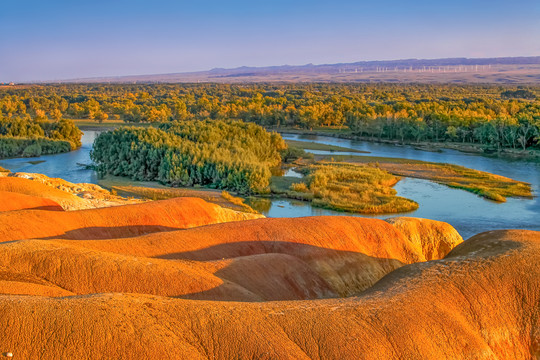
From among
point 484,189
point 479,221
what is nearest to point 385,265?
point 479,221

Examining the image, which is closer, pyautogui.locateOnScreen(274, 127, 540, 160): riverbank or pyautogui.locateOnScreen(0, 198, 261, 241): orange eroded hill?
pyautogui.locateOnScreen(0, 198, 261, 241): orange eroded hill

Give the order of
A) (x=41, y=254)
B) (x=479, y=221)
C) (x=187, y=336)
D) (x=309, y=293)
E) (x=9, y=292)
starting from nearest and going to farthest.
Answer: (x=187, y=336), (x=9, y=292), (x=41, y=254), (x=309, y=293), (x=479, y=221)

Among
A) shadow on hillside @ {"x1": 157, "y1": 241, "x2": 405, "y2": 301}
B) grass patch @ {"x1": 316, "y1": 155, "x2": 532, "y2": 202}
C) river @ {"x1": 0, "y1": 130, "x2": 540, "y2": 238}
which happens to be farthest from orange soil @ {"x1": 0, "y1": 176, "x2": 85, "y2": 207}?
grass patch @ {"x1": 316, "y1": 155, "x2": 532, "y2": 202}

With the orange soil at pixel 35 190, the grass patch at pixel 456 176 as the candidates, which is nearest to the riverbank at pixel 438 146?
the grass patch at pixel 456 176

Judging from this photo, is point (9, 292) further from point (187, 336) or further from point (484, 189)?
point (484, 189)

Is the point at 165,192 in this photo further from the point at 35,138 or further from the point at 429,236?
the point at 35,138

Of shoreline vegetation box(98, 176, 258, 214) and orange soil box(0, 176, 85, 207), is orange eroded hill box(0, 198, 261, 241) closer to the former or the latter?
orange soil box(0, 176, 85, 207)

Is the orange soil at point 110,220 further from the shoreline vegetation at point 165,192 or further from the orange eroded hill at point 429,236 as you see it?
the shoreline vegetation at point 165,192
